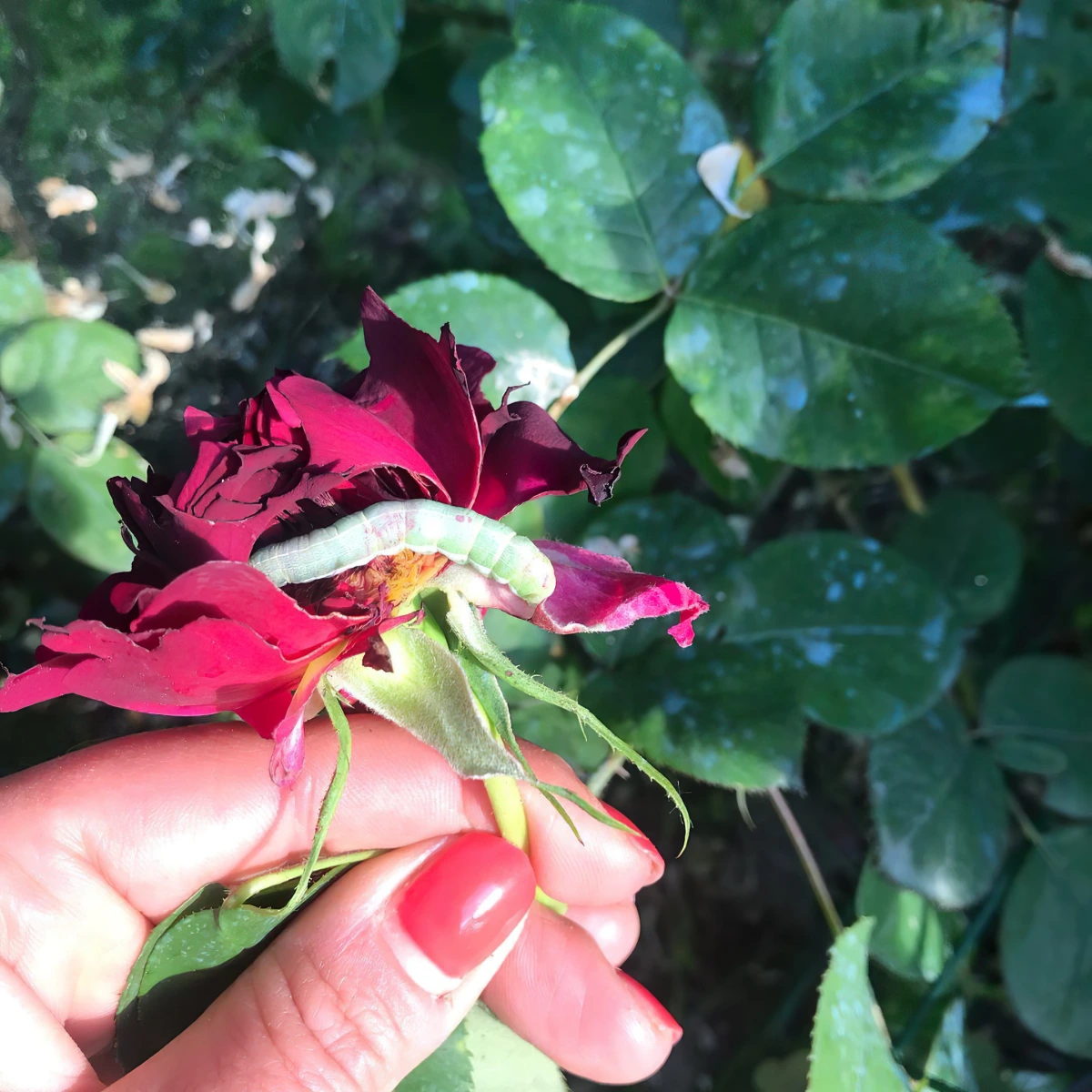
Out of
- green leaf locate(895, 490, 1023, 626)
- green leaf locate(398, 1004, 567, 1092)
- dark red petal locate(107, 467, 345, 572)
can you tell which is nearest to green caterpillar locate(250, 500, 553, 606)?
dark red petal locate(107, 467, 345, 572)

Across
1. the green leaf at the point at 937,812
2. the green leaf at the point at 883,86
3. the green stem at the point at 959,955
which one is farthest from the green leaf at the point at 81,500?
the green stem at the point at 959,955

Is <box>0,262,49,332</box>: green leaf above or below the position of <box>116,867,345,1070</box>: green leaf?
above

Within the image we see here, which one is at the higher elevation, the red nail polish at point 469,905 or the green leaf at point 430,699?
the green leaf at point 430,699

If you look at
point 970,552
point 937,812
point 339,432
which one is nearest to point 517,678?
point 339,432

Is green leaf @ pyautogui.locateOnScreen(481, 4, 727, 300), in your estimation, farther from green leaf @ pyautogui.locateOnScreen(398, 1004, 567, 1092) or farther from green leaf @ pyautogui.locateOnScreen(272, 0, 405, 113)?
green leaf @ pyautogui.locateOnScreen(398, 1004, 567, 1092)

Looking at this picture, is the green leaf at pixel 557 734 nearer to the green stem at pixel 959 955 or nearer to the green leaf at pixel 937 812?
the green leaf at pixel 937 812
